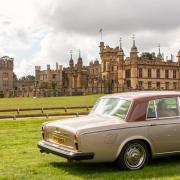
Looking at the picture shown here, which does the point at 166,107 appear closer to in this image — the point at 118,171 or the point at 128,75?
the point at 118,171

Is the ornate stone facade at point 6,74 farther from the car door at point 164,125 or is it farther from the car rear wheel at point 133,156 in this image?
the car rear wheel at point 133,156

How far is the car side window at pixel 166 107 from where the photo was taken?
32.6ft

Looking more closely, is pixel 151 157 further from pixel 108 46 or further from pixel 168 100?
pixel 108 46

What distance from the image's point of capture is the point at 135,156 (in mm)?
9320

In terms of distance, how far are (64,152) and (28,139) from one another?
5.96m

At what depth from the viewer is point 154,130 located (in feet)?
31.3

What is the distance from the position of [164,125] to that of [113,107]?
3.85ft

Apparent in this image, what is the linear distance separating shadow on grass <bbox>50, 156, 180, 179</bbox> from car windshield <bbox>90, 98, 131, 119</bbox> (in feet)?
3.59

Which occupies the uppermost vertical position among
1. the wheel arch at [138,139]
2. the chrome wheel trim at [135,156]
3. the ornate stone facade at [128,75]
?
the ornate stone facade at [128,75]

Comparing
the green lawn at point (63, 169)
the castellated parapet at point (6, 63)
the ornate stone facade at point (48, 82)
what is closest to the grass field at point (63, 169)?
the green lawn at point (63, 169)

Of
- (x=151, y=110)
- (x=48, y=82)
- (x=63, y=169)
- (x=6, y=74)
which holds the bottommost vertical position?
(x=63, y=169)

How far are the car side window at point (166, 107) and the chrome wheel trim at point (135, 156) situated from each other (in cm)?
91

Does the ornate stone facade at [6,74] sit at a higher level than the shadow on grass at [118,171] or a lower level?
higher

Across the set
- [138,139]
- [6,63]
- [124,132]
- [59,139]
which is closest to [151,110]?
[138,139]
